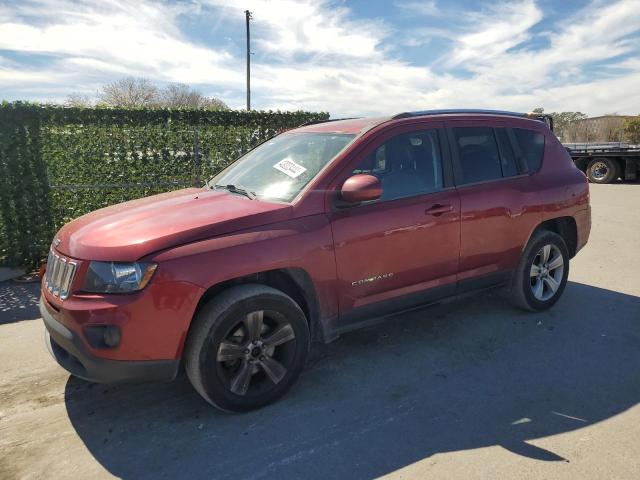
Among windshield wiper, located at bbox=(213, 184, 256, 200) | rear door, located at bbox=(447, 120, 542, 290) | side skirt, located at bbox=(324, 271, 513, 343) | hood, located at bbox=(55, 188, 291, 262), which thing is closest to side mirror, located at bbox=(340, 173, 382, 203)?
hood, located at bbox=(55, 188, 291, 262)

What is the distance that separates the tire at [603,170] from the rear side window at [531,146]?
16.0 meters

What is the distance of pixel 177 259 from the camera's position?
2725 millimetres

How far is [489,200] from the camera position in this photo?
4.09 m

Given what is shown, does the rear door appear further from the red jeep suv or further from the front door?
Answer: the front door

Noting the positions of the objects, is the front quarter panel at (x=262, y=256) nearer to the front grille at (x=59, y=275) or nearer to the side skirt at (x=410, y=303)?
the side skirt at (x=410, y=303)

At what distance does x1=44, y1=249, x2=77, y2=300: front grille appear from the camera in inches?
112

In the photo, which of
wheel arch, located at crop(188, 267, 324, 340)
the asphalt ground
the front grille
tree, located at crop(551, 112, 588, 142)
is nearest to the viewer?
the asphalt ground

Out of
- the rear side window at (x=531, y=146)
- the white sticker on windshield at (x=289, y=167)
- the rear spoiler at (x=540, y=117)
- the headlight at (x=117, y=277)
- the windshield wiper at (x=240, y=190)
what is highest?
the rear spoiler at (x=540, y=117)

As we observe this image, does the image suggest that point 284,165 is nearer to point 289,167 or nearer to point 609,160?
point 289,167

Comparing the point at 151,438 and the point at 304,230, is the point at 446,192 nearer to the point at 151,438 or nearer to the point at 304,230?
the point at 304,230

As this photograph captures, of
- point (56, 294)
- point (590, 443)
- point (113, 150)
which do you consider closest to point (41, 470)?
point (56, 294)

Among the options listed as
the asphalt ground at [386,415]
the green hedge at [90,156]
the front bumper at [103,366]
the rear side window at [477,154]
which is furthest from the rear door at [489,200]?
the green hedge at [90,156]

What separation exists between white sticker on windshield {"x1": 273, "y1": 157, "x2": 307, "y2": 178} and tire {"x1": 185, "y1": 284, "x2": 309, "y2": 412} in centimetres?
95

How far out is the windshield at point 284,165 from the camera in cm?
345
